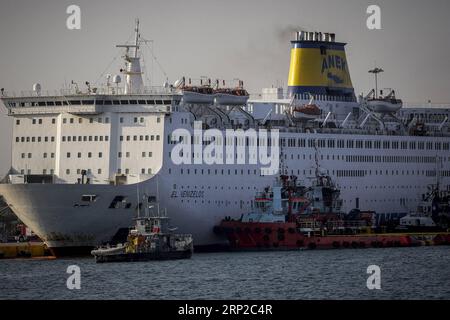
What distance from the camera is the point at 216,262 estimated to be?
67938mm

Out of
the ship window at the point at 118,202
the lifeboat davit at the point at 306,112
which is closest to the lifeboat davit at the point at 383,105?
the lifeboat davit at the point at 306,112

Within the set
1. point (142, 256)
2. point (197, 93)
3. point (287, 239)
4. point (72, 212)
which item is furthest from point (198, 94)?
point (142, 256)

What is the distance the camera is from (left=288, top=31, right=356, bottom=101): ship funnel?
88750 mm

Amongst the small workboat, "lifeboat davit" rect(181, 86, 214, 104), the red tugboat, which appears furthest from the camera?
the red tugboat

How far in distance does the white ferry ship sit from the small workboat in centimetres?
252

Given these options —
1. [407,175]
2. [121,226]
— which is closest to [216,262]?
[121,226]

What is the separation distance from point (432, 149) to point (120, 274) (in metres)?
Answer: 34.4

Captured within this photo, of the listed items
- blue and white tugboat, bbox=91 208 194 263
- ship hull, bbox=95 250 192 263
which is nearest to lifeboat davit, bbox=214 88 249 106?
blue and white tugboat, bbox=91 208 194 263

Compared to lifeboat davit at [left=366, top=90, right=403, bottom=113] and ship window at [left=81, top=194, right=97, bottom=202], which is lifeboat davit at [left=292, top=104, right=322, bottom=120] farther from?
ship window at [left=81, top=194, right=97, bottom=202]

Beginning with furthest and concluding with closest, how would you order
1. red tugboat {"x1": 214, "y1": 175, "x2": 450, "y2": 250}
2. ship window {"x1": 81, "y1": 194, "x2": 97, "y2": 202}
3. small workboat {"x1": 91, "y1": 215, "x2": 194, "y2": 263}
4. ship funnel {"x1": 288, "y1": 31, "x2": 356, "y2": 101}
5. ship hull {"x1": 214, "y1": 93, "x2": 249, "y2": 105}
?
ship funnel {"x1": 288, "y1": 31, "x2": 356, "y2": 101} < ship hull {"x1": 214, "y1": 93, "x2": 249, "y2": 105} < red tugboat {"x1": 214, "y1": 175, "x2": 450, "y2": 250} < ship window {"x1": 81, "y1": 194, "x2": 97, "y2": 202} < small workboat {"x1": 91, "y1": 215, "x2": 194, "y2": 263}

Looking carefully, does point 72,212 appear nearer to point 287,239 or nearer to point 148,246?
point 148,246

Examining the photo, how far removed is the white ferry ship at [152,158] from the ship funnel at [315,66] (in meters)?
1.40

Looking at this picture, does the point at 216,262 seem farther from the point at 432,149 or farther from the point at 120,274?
the point at 432,149

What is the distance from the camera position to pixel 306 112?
83.2 m
